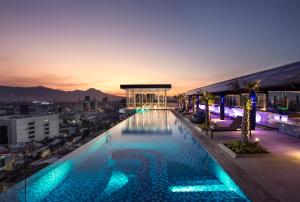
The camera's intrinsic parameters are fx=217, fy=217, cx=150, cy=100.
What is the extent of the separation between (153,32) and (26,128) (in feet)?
167

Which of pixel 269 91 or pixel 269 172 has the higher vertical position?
pixel 269 91

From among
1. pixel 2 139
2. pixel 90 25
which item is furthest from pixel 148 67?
pixel 2 139

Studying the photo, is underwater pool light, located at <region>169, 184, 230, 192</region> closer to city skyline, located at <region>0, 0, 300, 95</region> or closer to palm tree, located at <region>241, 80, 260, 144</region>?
palm tree, located at <region>241, 80, 260, 144</region>

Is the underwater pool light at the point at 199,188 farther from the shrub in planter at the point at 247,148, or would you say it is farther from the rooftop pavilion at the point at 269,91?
the rooftop pavilion at the point at 269,91

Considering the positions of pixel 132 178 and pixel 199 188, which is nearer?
pixel 199 188

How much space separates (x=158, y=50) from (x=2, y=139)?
47639mm

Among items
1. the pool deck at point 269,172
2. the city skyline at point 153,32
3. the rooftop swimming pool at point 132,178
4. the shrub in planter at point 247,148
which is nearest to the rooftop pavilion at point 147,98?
the city skyline at point 153,32

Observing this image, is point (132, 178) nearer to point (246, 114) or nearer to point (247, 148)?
point (247, 148)

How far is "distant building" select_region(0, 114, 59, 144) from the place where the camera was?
2035 inches

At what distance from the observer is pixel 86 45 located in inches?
813

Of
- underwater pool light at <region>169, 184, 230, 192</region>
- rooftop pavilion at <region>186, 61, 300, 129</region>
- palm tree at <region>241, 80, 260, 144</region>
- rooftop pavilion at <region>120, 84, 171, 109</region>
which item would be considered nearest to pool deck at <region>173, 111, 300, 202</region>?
underwater pool light at <region>169, 184, 230, 192</region>

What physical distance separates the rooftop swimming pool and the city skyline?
9538 mm

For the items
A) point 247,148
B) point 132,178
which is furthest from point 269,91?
point 132,178

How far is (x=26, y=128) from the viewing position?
5569 centimetres
